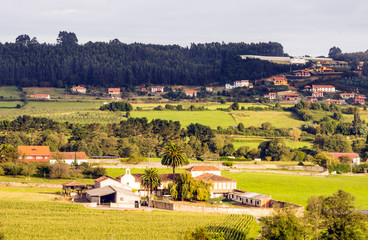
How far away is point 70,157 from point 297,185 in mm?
35343

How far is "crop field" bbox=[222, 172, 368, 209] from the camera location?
80750mm

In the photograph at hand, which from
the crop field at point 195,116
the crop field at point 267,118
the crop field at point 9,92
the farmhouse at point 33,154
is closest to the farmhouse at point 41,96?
the crop field at point 9,92

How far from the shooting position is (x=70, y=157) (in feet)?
320

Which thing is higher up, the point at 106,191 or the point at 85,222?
the point at 106,191

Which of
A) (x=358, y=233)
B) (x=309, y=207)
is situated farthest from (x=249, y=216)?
(x=358, y=233)

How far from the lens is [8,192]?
75.4 meters

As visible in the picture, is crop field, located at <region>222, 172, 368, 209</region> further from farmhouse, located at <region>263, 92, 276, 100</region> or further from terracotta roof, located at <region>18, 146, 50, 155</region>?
farmhouse, located at <region>263, 92, 276, 100</region>

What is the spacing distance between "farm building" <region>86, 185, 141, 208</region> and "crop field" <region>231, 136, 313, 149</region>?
48665 millimetres

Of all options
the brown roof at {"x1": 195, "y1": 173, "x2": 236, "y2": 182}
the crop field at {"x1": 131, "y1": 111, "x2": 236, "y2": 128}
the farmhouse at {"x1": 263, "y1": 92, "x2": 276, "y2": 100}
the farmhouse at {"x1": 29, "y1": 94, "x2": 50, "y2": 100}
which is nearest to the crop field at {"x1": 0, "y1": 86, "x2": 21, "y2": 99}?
the farmhouse at {"x1": 29, "y1": 94, "x2": 50, "y2": 100}

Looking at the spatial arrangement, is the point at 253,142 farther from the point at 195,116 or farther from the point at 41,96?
the point at 41,96

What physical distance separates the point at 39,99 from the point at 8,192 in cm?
10208

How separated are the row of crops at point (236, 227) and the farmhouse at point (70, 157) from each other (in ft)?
122

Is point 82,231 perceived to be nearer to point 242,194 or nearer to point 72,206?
point 72,206

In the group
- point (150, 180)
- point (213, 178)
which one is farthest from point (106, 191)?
point (213, 178)
